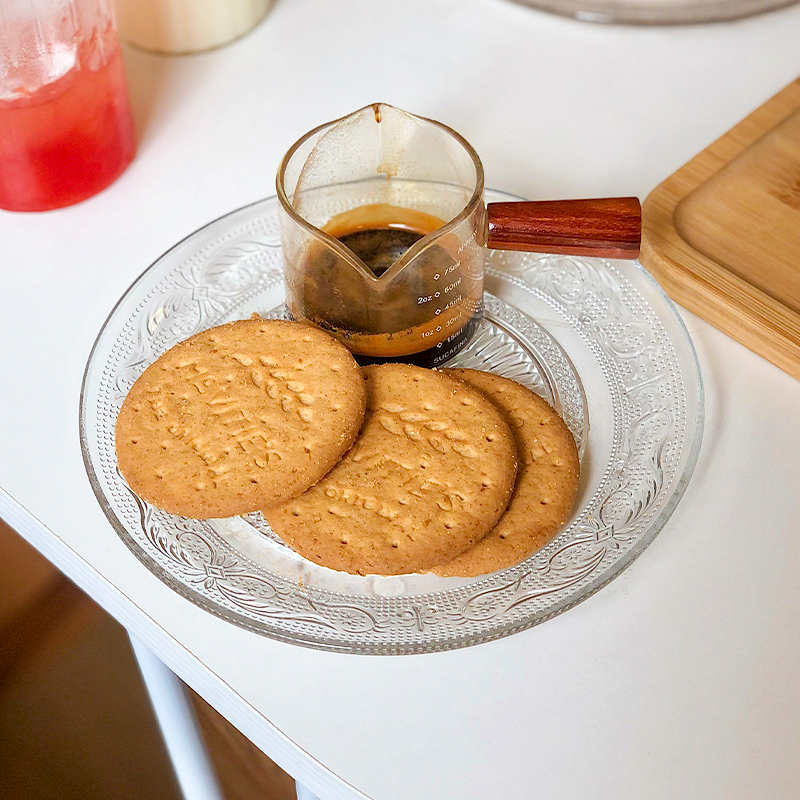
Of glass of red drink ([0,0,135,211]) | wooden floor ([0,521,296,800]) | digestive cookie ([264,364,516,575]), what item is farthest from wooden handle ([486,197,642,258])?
wooden floor ([0,521,296,800])

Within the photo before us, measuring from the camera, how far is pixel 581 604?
1.86ft

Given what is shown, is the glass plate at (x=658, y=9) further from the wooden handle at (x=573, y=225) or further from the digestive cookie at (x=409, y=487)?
the digestive cookie at (x=409, y=487)

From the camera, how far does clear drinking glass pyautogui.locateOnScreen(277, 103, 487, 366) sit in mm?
625

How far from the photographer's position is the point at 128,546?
56cm

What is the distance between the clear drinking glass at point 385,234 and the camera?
2.05ft

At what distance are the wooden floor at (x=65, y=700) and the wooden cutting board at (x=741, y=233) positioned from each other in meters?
0.79

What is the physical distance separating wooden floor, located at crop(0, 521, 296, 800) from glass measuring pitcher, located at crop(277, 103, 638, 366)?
677mm

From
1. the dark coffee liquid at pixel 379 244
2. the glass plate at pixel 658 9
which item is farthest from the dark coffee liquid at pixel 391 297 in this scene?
the glass plate at pixel 658 9

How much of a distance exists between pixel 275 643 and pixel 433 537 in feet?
0.35

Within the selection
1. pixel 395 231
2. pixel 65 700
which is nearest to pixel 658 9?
pixel 395 231

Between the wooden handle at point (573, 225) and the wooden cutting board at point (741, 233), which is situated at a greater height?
the wooden handle at point (573, 225)

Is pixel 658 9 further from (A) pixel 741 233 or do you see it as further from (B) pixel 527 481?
(B) pixel 527 481

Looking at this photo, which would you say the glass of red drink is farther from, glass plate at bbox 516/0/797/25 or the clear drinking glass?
glass plate at bbox 516/0/797/25

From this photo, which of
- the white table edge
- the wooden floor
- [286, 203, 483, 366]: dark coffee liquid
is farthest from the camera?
the wooden floor
